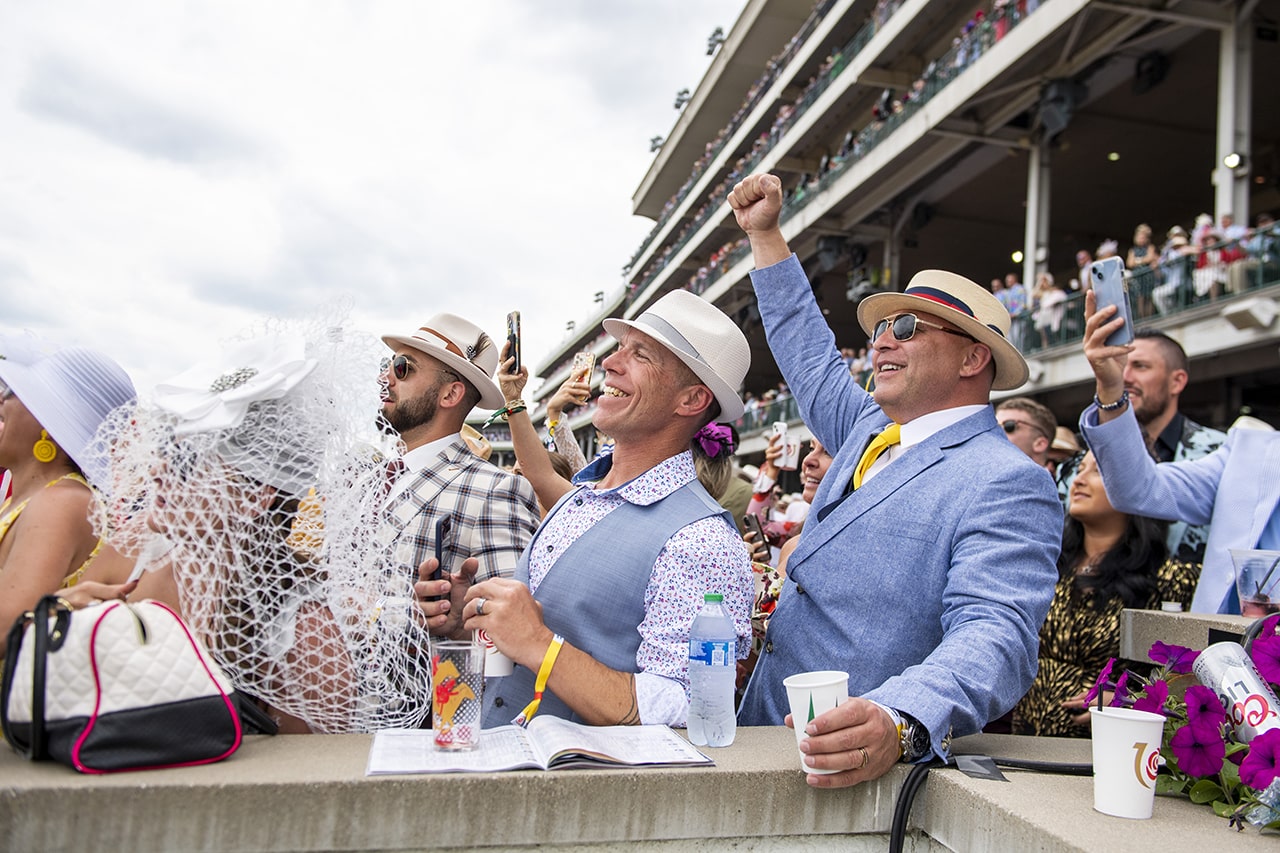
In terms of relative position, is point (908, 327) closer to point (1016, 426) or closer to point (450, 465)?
point (450, 465)

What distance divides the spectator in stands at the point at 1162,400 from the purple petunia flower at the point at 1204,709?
2987 mm

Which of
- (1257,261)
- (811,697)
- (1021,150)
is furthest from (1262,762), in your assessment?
(1021,150)

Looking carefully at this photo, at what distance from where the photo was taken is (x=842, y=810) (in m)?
1.84

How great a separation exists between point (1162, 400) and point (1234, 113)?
12.8 metres

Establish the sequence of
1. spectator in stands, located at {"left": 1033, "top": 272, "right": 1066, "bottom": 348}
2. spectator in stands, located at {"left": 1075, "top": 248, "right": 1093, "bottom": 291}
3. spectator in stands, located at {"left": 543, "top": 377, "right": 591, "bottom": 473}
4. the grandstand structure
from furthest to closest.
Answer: spectator in stands, located at {"left": 1033, "top": 272, "right": 1066, "bottom": 348}
the grandstand structure
spectator in stands, located at {"left": 543, "top": 377, "right": 591, "bottom": 473}
spectator in stands, located at {"left": 1075, "top": 248, "right": 1093, "bottom": 291}

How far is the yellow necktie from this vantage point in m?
2.73

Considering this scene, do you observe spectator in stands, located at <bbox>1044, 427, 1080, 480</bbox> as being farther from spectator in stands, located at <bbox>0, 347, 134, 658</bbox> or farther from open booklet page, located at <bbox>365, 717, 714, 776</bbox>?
spectator in stands, located at <bbox>0, 347, 134, 658</bbox>

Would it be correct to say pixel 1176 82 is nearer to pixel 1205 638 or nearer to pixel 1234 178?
pixel 1234 178

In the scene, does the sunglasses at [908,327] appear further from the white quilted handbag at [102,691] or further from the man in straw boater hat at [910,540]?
the white quilted handbag at [102,691]

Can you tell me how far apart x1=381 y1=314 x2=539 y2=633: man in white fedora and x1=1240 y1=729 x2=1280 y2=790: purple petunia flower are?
77.6 inches

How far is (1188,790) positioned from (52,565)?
2481 millimetres

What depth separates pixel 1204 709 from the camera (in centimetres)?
171

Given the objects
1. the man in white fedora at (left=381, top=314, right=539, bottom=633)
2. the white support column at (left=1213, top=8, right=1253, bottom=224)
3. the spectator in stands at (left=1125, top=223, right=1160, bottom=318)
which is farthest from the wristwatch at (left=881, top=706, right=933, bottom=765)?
the white support column at (left=1213, top=8, right=1253, bottom=224)

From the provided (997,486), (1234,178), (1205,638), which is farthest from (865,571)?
(1234,178)
